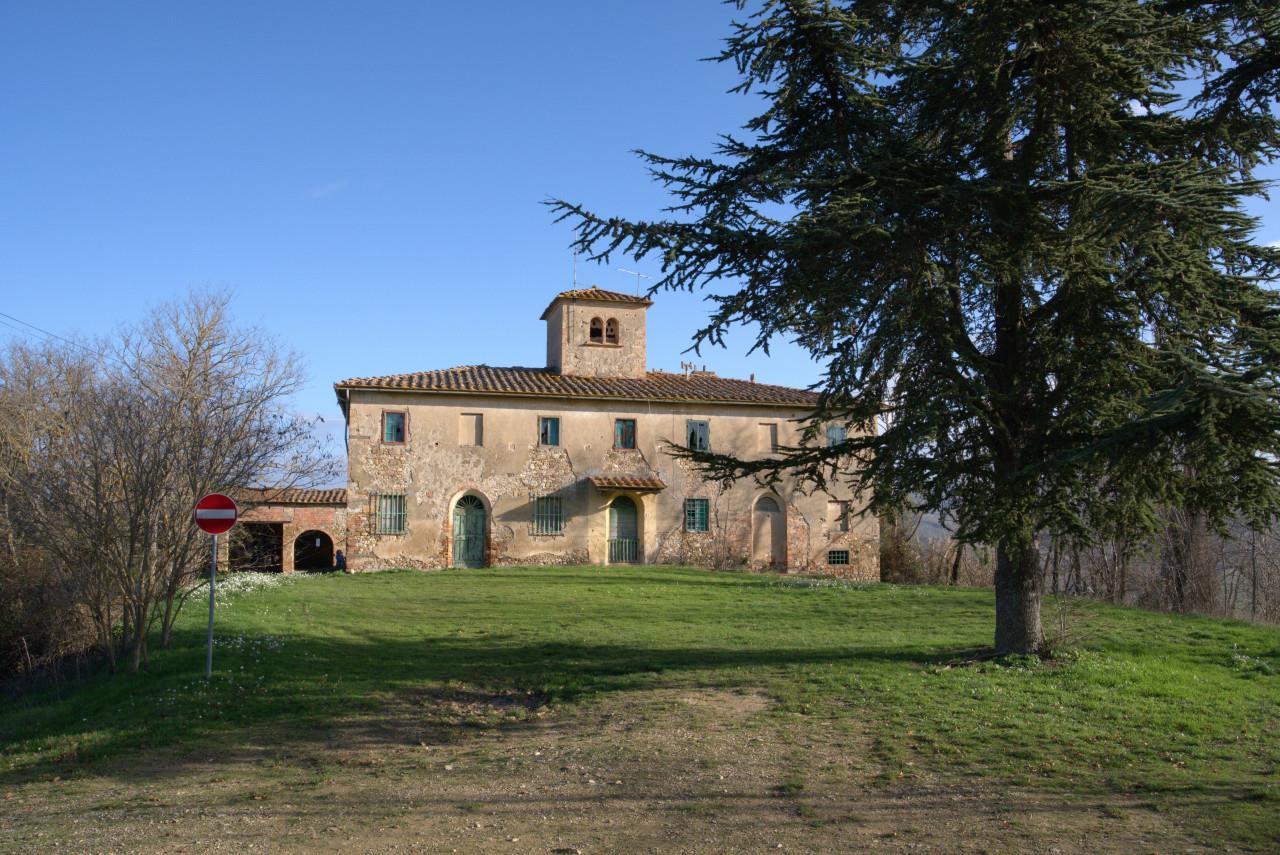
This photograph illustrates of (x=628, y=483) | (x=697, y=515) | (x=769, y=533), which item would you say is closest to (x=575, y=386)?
(x=628, y=483)

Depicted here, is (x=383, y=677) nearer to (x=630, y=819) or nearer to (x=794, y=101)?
(x=630, y=819)

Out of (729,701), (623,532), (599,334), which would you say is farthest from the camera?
(599,334)

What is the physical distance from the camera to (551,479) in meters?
30.7

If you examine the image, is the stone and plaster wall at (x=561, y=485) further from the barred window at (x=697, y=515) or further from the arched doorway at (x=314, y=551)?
the arched doorway at (x=314, y=551)

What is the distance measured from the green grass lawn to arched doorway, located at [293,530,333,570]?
2102cm

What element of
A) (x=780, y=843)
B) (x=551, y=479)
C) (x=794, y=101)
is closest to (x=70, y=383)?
(x=551, y=479)

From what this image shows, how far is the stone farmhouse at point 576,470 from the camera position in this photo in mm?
29734

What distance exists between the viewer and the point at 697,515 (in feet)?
104

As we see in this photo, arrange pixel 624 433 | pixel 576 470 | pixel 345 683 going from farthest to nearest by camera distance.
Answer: pixel 624 433, pixel 576 470, pixel 345 683

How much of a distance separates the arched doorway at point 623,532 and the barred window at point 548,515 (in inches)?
66.6

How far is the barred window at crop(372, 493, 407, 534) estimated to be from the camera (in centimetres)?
2961

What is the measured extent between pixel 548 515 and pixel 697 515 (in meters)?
4.92

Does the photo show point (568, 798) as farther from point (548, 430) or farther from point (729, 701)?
point (548, 430)

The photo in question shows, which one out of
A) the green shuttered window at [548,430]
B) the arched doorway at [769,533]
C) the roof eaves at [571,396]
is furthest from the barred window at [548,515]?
the arched doorway at [769,533]
